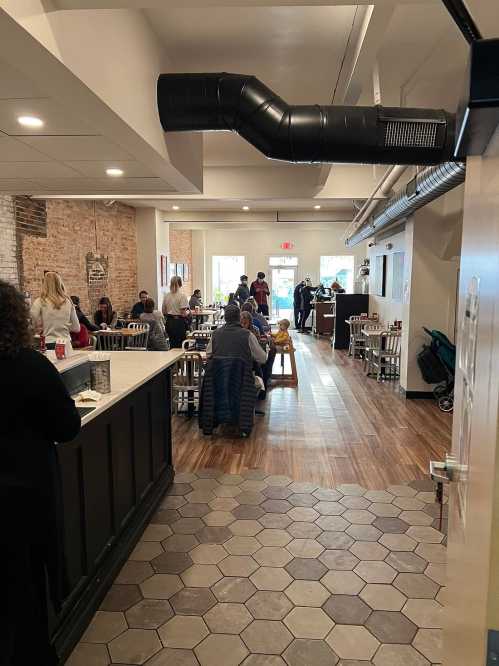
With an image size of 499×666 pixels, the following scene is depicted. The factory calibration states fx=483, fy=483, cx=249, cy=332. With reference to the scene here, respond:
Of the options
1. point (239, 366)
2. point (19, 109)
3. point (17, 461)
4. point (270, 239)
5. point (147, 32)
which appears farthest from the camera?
point (270, 239)

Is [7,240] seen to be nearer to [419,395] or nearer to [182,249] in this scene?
[419,395]

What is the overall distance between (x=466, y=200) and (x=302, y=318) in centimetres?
1326

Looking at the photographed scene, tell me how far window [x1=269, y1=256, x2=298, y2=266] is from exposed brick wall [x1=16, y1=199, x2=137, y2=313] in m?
6.40

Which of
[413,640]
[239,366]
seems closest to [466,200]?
[413,640]

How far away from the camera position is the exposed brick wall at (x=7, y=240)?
6207mm

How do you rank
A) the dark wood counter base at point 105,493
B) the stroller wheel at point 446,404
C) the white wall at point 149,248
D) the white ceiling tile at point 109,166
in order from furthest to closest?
the white wall at point 149,248 < the stroller wheel at point 446,404 < the white ceiling tile at point 109,166 < the dark wood counter base at point 105,493

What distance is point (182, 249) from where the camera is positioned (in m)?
15.7

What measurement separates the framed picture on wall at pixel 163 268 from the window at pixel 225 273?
4.85 meters

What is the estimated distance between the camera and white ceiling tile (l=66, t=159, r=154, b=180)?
393 centimetres

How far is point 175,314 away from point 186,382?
3245 mm

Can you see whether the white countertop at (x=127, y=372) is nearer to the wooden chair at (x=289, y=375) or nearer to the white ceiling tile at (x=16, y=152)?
the white ceiling tile at (x=16, y=152)

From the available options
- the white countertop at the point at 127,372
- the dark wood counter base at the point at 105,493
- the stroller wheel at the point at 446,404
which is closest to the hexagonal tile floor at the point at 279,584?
the dark wood counter base at the point at 105,493

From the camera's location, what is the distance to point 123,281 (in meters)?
10.6

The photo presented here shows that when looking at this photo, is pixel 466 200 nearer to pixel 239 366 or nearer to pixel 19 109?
pixel 19 109
